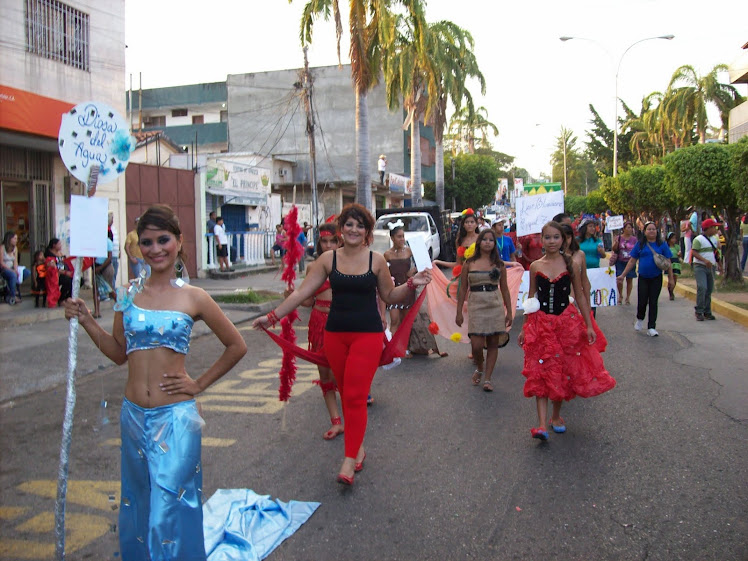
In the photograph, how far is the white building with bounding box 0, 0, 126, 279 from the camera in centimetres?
1314

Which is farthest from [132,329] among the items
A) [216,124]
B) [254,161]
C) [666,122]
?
[666,122]

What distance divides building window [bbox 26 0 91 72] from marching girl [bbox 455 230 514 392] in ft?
37.1

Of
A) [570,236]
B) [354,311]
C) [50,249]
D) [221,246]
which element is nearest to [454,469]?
[354,311]

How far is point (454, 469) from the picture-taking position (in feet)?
15.6

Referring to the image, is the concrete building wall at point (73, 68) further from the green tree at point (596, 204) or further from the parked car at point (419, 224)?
the green tree at point (596, 204)

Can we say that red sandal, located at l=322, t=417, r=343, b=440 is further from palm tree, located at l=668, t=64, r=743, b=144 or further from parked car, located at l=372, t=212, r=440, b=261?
palm tree, located at l=668, t=64, r=743, b=144

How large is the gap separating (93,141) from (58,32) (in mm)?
12906

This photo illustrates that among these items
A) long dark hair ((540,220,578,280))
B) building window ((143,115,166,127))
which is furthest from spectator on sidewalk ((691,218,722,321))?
building window ((143,115,166,127))

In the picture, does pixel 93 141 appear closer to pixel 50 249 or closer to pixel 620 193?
pixel 50 249

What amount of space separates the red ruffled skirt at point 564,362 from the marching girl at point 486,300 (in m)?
1.48

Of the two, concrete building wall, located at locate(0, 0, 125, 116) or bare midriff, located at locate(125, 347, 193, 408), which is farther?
concrete building wall, located at locate(0, 0, 125, 116)

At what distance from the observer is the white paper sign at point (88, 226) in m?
3.39

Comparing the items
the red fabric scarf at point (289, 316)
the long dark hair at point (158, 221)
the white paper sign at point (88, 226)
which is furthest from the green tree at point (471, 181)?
the long dark hair at point (158, 221)

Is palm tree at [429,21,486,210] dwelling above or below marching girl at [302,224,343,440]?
above
